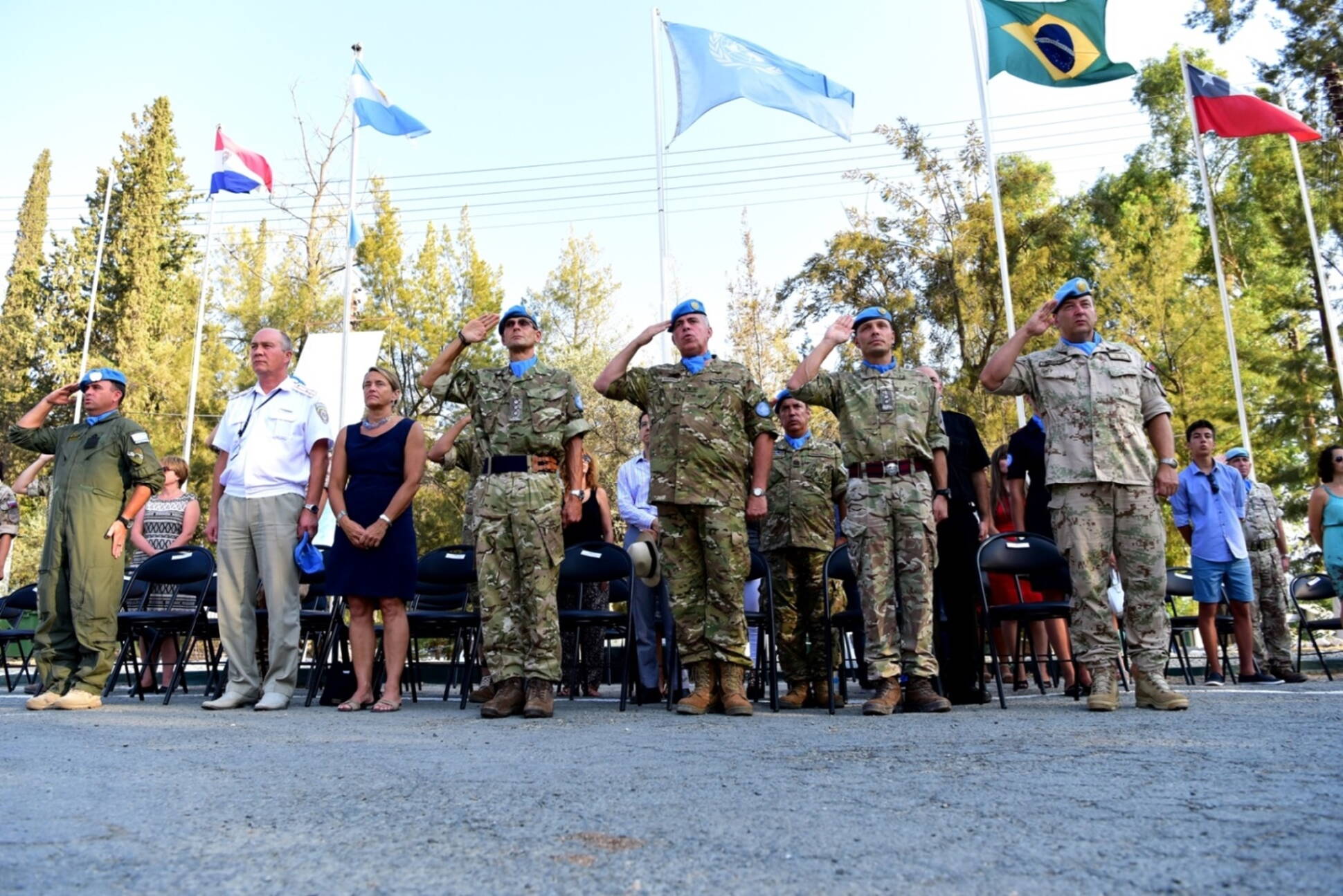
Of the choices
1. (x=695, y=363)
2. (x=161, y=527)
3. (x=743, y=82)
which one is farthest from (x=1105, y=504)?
(x=743, y=82)

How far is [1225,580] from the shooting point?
8.17m

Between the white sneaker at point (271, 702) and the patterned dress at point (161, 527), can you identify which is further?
the patterned dress at point (161, 527)

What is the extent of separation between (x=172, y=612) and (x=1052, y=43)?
11.4 metres

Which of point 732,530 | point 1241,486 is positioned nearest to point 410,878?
point 732,530

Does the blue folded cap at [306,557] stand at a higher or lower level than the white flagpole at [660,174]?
lower

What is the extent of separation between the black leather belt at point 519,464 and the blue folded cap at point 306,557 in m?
1.38

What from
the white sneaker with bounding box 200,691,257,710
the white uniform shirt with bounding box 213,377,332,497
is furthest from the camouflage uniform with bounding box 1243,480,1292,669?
the white sneaker with bounding box 200,691,257,710

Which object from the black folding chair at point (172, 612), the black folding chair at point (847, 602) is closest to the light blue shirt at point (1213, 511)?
the black folding chair at point (847, 602)

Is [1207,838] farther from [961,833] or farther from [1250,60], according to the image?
[1250,60]

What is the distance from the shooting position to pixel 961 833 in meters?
2.27

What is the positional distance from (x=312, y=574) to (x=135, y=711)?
1563 mm

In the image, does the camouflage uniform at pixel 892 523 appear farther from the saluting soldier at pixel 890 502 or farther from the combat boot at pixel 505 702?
the combat boot at pixel 505 702

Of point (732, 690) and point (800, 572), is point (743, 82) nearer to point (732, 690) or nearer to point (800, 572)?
point (800, 572)

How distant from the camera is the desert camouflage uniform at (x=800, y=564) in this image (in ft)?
20.8
